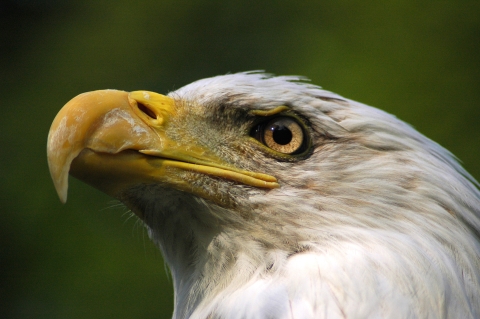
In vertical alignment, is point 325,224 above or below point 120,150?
below

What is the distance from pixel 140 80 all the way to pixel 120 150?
2.84 meters

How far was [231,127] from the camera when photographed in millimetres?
2705

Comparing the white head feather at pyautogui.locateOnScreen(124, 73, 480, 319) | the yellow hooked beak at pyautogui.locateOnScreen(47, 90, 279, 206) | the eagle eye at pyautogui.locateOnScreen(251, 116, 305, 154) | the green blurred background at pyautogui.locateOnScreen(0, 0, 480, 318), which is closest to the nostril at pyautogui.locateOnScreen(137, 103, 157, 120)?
the yellow hooked beak at pyautogui.locateOnScreen(47, 90, 279, 206)

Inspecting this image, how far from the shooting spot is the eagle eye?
8.72 feet

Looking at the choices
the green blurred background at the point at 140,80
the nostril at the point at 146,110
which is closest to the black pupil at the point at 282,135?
the nostril at the point at 146,110

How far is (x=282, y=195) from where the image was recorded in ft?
8.45

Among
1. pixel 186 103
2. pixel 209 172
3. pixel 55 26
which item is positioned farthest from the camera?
pixel 55 26

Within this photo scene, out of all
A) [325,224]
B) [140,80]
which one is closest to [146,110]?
[325,224]

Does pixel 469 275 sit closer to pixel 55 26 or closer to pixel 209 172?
pixel 209 172

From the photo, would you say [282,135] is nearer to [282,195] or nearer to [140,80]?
[282,195]

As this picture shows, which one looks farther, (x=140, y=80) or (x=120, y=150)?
(x=140, y=80)

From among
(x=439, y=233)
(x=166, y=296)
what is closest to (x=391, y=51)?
(x=166, y=296)

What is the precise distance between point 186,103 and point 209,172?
0.33 metres

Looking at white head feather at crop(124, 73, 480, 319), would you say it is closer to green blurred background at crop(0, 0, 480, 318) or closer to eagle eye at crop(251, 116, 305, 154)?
eagle eye at crop(251, 116, 305, 154)
